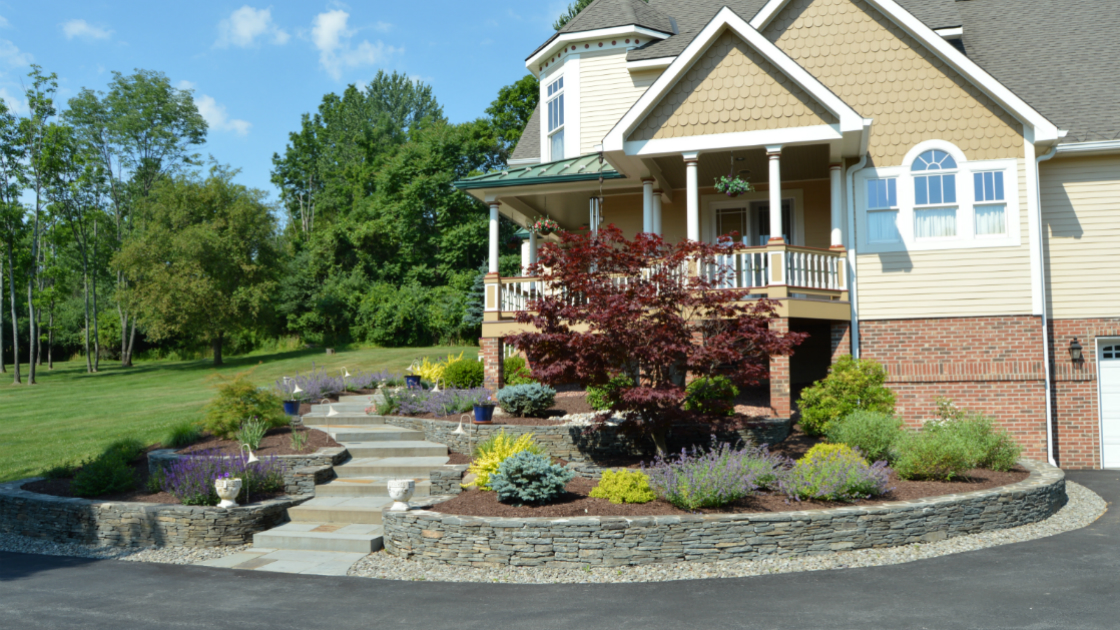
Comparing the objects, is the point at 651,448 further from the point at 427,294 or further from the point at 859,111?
the point at 427,294

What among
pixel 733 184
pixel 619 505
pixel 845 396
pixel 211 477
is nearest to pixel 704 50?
pixel 733 184

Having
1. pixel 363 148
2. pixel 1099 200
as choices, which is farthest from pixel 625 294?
pixel 363 148

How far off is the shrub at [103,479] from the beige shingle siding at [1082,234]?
50.3ft

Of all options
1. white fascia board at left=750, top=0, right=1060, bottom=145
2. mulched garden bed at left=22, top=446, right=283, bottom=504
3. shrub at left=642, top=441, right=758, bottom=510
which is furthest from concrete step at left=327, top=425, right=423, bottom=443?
white fascia board at left=750, top=0, right=1060, bottom=145

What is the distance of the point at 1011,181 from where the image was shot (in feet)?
A: 42.8

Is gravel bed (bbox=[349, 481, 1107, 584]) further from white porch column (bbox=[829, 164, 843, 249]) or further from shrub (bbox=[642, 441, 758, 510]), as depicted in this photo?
white porch column (bbox=[829, 164, 843, 249])

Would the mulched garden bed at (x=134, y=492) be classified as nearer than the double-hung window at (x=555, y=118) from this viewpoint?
Yes

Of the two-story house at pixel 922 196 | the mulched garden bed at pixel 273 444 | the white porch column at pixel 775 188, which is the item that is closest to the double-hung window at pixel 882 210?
the two-story house at pixel 922 196

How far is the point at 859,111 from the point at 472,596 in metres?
11.2

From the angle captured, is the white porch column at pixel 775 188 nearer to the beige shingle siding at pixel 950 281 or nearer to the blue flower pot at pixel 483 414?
the beige shingle siding at pixel 950 281

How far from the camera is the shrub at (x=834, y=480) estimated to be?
857cm

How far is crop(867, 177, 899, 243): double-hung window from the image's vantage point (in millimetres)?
13492

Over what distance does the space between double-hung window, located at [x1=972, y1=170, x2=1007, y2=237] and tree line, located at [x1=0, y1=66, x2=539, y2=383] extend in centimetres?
1832

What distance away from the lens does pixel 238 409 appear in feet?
41.8
